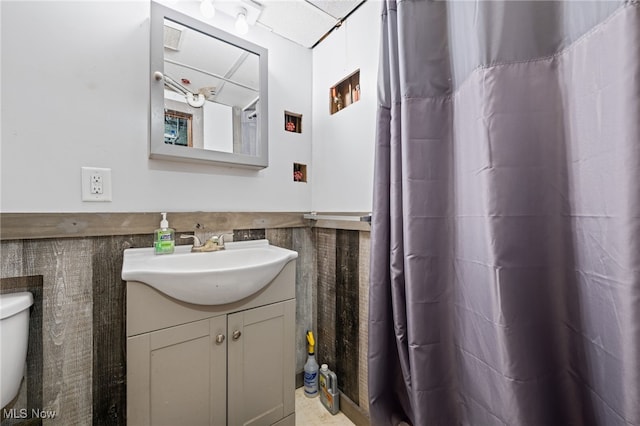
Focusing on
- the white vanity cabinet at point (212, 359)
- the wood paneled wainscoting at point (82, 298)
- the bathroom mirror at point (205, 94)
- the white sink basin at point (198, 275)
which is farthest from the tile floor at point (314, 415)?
the bathroom mirror at point (205, 94)

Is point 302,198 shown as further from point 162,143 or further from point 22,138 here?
point 22,138

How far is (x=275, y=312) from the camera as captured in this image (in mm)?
1046

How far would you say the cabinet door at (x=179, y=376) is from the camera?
2.61 feet

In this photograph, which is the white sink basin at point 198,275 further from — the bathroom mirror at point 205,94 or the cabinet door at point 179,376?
the bathroom mirror at point 205,94

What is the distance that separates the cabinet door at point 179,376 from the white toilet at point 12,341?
1.02ft

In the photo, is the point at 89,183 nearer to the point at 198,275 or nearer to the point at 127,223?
the point at 127,223

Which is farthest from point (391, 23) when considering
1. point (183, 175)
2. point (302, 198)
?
point (183, 175)

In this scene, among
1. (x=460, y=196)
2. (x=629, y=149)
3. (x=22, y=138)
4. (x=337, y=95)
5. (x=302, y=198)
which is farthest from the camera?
(x=302, y=198)

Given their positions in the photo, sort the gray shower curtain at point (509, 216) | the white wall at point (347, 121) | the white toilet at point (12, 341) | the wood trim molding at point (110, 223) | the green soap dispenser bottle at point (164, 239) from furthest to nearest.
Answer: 1. the white wall at point (347, 121)
2. the green soap dispenser bottle at point (164, 239)
3. the wood trim molding at point (110, 223)
4. the white toilet at point (12, 341)
5. the gray shower curtain at point (509, 216)

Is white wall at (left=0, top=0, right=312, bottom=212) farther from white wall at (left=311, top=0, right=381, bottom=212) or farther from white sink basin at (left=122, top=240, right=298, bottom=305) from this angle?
white wall at (left=311, top=0, right=381, bottom=212)

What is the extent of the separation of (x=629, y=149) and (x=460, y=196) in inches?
13.5

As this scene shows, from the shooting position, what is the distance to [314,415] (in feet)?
4.23

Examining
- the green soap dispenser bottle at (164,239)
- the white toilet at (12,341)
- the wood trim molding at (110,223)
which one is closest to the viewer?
the white toilet at (12,341)

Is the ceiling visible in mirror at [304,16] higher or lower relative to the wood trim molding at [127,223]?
higher
